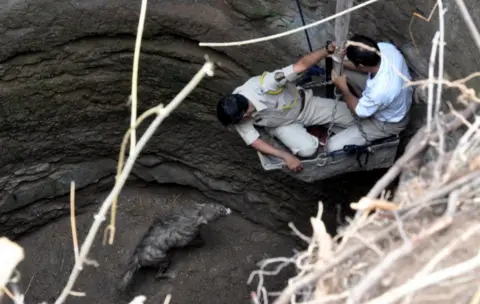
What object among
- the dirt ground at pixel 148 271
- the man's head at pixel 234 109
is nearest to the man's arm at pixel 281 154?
the man's head at pixel 234 109

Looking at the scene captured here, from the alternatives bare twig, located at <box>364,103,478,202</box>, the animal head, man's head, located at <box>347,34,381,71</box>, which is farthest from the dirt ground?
bare twig, located at <box>364,103,478,202</box>

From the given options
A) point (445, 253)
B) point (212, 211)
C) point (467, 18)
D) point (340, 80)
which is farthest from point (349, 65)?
point (445, 253)

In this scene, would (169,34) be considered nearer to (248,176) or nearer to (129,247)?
(248,176)

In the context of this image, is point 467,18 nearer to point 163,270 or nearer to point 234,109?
point 234,109

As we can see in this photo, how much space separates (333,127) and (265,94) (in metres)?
0.52

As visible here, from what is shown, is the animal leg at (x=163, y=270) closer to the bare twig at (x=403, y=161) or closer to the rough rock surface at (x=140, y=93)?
the rough rock surface at (x=140, y=93)

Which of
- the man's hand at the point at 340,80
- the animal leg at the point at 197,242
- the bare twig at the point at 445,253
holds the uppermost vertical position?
the bare twig at the point at 445,253

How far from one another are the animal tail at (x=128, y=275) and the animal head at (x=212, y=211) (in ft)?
2.30

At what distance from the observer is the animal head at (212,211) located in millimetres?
5496

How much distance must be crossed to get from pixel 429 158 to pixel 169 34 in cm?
266

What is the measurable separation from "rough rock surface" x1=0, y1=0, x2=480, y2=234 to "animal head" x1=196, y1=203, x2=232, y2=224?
0.77 ft

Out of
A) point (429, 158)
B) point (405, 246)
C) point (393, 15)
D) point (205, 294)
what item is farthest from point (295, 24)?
point (405, 246)

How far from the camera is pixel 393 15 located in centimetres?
372

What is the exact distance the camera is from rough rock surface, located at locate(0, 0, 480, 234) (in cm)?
455
